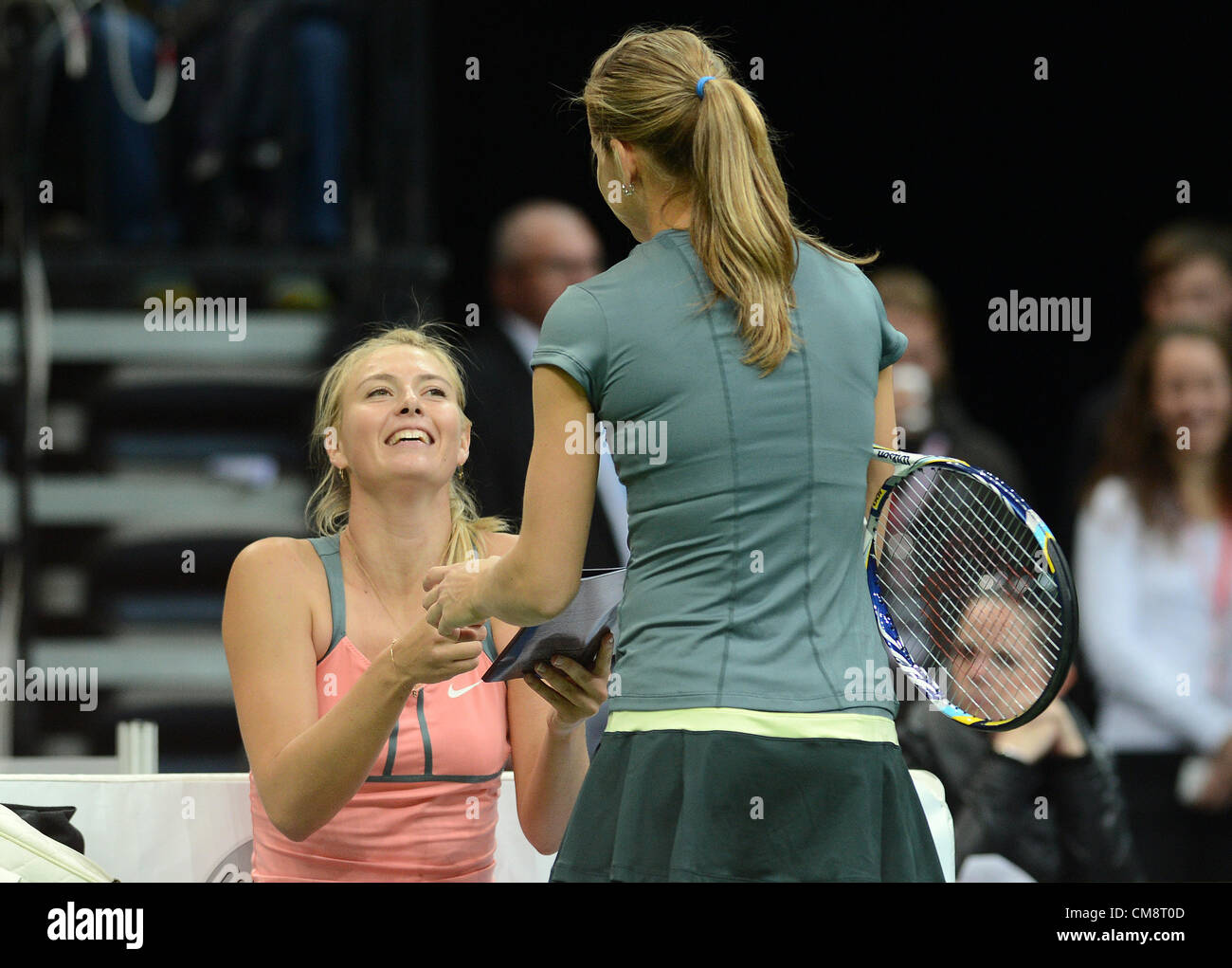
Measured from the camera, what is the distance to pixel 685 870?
175cm

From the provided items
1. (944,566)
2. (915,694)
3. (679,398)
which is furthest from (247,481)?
(679,398)

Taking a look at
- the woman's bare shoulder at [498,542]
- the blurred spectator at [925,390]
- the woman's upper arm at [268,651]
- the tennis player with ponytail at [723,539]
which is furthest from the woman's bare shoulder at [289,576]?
the blurred spectator at [925,390]

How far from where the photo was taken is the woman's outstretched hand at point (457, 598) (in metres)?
1.95

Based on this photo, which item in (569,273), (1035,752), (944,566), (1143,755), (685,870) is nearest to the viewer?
(685,870)

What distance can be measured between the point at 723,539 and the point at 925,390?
2351 millimetres

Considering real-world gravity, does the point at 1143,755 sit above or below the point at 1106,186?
below

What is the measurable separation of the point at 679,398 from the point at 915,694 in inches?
76.0

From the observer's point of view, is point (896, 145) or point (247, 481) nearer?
point (247, 481)

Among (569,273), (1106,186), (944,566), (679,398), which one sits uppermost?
(1106,186)

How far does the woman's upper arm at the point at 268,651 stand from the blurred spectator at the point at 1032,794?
1.37 meters

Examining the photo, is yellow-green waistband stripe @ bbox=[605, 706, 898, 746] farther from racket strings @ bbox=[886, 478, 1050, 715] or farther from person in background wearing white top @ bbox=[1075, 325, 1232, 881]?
person in background wearing white top @ bbox=[1075, 325, 1232, 881]

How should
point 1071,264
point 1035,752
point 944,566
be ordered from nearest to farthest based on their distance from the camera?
point 944,566 < point 1035,752 < point 1071,264

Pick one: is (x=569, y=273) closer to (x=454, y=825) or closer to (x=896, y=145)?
(x=896, y=145)

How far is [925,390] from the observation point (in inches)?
159
